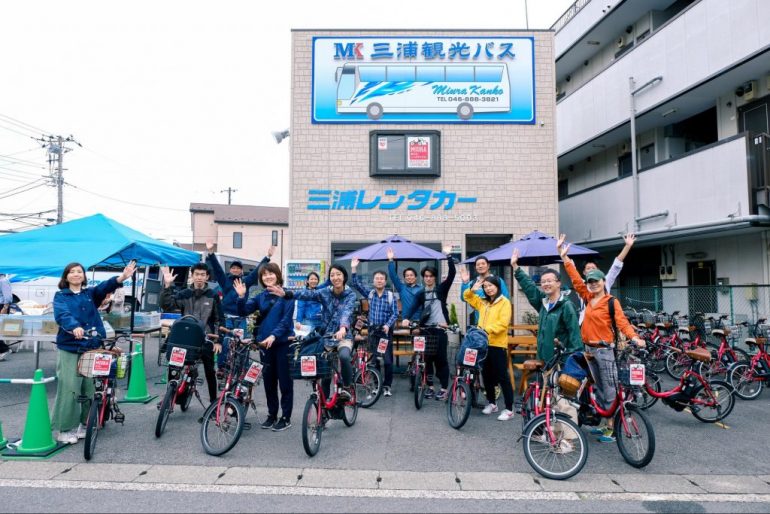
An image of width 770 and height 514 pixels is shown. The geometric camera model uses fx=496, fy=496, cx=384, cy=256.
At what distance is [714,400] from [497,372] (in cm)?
258

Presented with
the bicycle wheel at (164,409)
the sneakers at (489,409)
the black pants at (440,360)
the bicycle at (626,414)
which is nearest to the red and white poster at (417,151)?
the black pants at (440,360)

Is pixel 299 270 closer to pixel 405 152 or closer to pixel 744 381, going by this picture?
pixel 405 152

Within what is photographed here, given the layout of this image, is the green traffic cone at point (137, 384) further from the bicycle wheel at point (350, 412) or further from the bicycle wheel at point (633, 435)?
the bicycle wheel at point (633, 435)

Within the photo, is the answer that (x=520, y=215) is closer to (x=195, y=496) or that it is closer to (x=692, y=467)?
(x=692, y=467)

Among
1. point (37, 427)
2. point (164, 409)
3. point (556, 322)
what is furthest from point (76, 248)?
point (556, 322)

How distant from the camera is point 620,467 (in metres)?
4.59

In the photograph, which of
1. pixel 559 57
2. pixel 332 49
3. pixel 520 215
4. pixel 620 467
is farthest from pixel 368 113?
pixel 620 467

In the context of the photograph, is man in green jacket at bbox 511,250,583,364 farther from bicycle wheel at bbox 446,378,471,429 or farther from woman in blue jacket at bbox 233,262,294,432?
woman in blue jacket at bbox 233,262,294,432

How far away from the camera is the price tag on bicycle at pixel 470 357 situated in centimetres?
565

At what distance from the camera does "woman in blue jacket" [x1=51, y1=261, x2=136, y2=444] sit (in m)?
5.13

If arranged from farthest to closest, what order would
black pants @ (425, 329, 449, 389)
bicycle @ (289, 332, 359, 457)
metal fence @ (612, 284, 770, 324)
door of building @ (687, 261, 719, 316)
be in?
door of building @ (687, 261, 719, 316) → metal fence @ (612, 284, 770, 324) → black pants @ (425, 329, 449, 389) → bicycle @ (289, 332, 359, 457)

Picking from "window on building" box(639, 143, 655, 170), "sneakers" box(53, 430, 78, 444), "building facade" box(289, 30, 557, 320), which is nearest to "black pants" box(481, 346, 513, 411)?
"sneakers" box(53, 430, 78, 444)

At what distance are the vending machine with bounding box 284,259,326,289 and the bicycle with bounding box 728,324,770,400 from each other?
8279mm

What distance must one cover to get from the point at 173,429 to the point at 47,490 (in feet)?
5.63
